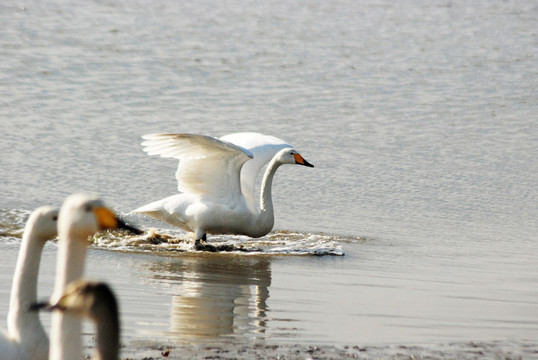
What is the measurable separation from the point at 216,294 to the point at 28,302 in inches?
125

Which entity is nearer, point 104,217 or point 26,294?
point 104,217

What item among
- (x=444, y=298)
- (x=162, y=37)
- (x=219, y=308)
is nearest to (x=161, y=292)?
(x=219, y=308)

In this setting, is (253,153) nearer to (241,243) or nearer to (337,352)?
(241,243)

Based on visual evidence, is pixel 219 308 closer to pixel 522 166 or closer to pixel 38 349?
pixel 38 349

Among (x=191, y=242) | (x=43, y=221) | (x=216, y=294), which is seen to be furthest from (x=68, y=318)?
(x=191, y=242)

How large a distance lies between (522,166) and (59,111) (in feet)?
20.8

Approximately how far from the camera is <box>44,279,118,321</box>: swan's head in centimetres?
334

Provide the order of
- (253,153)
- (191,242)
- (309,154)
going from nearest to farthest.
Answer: (191,242) < (253,153) < (309,154)

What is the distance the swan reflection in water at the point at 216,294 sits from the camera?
6.91m

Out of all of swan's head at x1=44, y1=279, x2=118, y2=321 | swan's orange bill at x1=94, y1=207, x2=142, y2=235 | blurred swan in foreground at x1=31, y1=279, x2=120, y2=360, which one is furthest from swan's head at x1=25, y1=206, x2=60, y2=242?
blurred swan in foreground at x1=31, y1=279, x2=120, y2=360

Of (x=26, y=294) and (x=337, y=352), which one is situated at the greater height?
(x=26, y=294)

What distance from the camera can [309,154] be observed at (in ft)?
44.8

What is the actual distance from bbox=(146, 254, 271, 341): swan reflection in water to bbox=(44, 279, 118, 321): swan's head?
304 cm

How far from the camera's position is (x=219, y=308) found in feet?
24.5
